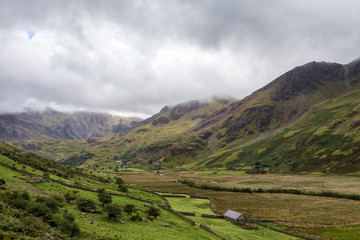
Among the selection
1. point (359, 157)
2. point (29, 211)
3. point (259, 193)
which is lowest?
point (259, 193)

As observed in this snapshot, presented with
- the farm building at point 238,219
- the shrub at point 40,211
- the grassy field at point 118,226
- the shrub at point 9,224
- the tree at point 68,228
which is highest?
the shrub at point 9,224

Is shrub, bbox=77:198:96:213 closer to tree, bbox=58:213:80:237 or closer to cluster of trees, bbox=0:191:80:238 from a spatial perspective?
cluster of trees, bbox=0:191:80:238

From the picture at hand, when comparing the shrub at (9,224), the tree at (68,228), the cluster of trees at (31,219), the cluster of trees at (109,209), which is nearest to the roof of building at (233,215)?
the cluster of trees at (109,209)

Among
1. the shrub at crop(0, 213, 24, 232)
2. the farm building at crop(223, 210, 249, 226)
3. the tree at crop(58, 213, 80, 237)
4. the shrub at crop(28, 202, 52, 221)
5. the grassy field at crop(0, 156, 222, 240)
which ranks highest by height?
the shrub at crop(0, 213, 24, 232)

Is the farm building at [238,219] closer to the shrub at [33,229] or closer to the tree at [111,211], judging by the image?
the tree at [111,211]

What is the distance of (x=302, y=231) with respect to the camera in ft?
159

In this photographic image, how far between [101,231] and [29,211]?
10975 millimetres

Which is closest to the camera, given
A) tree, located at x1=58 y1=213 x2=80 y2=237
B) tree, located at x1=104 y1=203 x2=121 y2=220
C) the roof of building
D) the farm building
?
tree, located at x1=58 y1=213 x2=80 y2=237

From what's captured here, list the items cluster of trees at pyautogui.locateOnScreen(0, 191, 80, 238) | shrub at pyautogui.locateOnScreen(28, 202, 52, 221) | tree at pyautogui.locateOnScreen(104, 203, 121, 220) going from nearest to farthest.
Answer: cluster of trees at pyautogui.locateOnScreen(0, 191, 80, 238), shrub at pyautogui.locateOnScreen(28, 202, 52, 221), tree at pyautogui.locateOnScreen(104, 203, 121, 220)

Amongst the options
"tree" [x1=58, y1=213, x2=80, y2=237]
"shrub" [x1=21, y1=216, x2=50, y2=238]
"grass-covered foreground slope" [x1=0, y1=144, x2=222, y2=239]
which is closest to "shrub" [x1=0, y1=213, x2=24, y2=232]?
"grass-covered foreground slope" [x1=0, y1=144, x2=222, y2=239]

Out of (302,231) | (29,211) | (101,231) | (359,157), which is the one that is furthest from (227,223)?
(359,157)

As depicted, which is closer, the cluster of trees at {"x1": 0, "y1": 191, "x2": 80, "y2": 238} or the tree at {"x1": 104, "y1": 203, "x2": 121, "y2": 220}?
the cluster of trees at {"x1": 0, "y1": 191, "x2": 80, "y2": 238}

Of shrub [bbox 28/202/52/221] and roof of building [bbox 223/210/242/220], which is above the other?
shrub [bbox 28/202/52/221]

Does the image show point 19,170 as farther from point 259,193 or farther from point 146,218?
point 259,193
